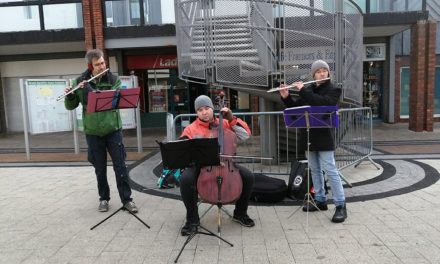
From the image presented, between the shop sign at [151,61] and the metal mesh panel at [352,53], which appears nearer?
the metal mesh panel at [352,53]

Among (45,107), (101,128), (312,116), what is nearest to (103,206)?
(101,128)

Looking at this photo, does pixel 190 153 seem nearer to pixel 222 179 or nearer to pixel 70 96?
pixel 222 179

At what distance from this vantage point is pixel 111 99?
13.0 ft

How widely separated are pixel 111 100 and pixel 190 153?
1237 millimetres

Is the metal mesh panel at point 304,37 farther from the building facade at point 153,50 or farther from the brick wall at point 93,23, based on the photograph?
the brick wall at point 93,23

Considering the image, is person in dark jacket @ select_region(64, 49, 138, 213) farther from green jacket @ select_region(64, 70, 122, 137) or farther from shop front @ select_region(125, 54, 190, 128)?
shop front @ select_region(125, 54, 190, 128)

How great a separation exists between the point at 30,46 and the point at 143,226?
1133 cm

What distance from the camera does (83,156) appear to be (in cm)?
894

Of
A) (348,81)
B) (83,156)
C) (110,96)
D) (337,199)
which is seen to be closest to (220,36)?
(348,81)

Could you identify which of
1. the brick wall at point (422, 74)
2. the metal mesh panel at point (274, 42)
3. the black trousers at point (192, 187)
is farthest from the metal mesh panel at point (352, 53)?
the brick wall at point (422, 74)

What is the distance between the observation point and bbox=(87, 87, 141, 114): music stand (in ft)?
12.7

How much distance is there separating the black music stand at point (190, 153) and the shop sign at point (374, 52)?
12.0m

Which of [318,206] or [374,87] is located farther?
[374,87]

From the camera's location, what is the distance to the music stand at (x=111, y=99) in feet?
12.7
